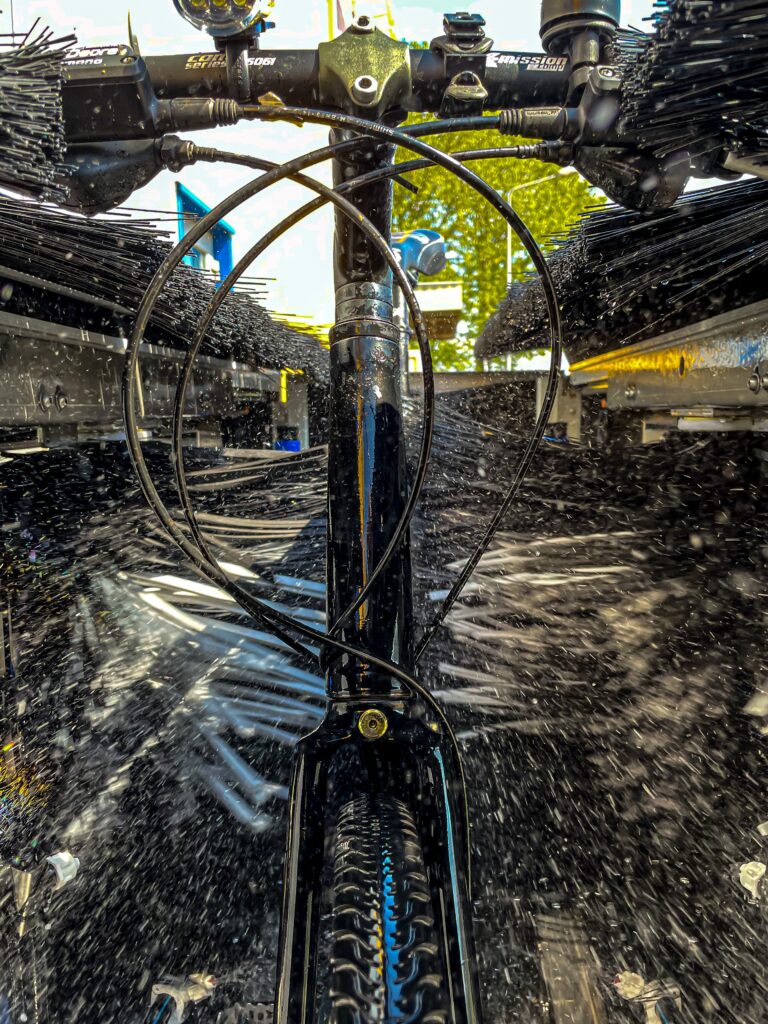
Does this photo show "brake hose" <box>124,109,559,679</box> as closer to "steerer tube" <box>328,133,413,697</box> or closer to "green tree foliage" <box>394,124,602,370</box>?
"steerer tube" <box>328,133,413,697</box>

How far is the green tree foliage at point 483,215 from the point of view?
67.1 ft

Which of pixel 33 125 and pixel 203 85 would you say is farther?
pixel 203 85

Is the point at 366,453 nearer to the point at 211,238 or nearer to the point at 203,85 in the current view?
the point at 203,85

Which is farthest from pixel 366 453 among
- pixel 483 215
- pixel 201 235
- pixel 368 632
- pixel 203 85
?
pixel 483 215

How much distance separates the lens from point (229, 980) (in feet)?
5.86

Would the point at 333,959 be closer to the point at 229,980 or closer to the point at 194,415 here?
the point at 229,980

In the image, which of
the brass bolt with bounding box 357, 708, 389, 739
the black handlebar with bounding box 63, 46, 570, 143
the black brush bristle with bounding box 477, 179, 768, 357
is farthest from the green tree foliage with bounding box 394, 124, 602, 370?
the brass bolt with bounding box 357, 708, 389, 739

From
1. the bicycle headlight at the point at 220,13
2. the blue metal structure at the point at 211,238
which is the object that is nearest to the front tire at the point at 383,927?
the bicycle headlight at the point at 220,13

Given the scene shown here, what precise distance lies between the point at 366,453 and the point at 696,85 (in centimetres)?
82

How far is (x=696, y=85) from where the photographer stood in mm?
1227

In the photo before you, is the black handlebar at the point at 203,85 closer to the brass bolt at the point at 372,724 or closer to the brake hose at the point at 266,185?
→ the brake hose at the point at 266,185

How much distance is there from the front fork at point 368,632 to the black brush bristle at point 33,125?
1.64 feet

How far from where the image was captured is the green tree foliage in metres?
20.4

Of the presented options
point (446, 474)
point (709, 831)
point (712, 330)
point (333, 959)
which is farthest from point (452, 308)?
point (333, 959)
